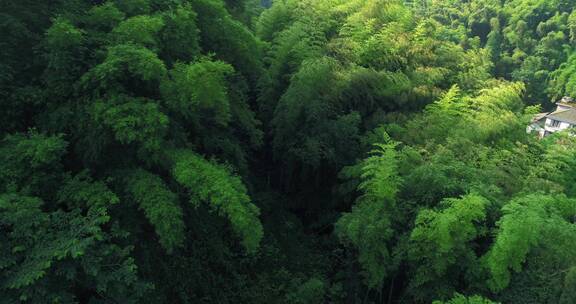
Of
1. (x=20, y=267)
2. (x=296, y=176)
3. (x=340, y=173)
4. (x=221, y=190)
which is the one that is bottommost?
(x=296, y=176)

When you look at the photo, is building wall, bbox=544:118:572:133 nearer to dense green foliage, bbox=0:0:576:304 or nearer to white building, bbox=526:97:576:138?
white building, bbox=526:97:576:138

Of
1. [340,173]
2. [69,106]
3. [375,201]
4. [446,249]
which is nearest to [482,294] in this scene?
[446,249]

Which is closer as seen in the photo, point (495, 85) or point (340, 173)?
point (340, 173)

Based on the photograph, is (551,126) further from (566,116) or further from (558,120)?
(566,116)

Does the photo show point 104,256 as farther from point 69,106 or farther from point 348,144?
point 348,144

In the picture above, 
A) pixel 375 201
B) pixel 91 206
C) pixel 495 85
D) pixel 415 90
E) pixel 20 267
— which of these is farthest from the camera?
pixel 495 85

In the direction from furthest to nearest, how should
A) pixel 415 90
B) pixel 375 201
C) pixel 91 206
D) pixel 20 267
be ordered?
pixel 415 90
pixel 375 201
pixel 91 206
pixel 20 267

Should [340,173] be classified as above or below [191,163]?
below

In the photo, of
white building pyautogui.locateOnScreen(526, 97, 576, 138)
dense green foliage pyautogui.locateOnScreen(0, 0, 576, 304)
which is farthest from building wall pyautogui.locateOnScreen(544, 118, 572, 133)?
dense green foliage pyautogui.locateOnScreen(0, 0, 576, 304)
